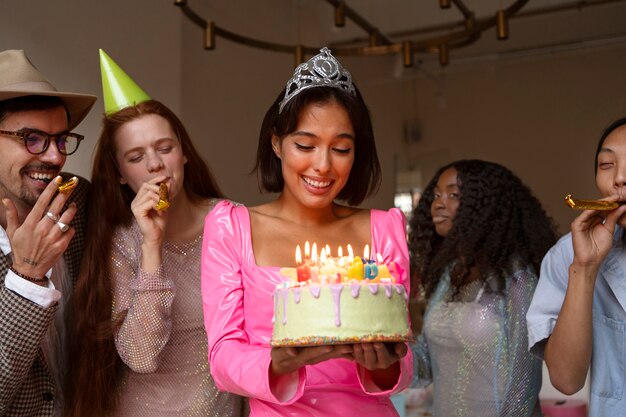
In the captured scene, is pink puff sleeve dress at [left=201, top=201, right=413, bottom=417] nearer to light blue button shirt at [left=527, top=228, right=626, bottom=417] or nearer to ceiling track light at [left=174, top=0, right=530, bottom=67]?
light blue button shirt at [left=527, top=228, right=626, bottom=417]

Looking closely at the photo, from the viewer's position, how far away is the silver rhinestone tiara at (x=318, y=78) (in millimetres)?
1914

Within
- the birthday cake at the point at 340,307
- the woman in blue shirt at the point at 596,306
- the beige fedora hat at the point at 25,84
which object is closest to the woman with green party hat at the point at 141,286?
the beige fedora hat at the point at 25,84

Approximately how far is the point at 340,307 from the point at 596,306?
99 centimetres

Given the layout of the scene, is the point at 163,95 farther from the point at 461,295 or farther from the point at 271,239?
the point at 271,239

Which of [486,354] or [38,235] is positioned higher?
[38,235]

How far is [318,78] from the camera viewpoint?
193 cm

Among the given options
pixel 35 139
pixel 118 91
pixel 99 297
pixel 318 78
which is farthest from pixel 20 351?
pixel 318 78

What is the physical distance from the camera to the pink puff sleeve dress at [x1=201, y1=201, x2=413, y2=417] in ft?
5.43

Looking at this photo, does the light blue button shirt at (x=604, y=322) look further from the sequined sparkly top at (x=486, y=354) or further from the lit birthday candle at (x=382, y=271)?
the lit birthday candle at (x=382, y=271)

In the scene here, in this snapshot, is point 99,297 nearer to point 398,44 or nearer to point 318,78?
point 318,78

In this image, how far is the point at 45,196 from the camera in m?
2.04

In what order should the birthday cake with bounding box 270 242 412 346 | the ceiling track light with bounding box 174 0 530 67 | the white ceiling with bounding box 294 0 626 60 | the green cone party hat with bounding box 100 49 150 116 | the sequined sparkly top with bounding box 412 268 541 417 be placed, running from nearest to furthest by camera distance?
the birthday cake with bounding box 270 242 412 346 < the green cone party hat with bounding box 100 49 150 116 < the sequined sparkly top with bounding box 412 268 541 417 < the ceiling track light with bounding box 174 0 530 67 < the white ceiling with bounding box 294 0 626 60


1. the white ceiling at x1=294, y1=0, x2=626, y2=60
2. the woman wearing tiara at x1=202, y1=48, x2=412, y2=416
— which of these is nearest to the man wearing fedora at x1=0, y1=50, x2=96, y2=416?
the woman wearing tiara at x1=202, y1=48, x2=412, y2=416

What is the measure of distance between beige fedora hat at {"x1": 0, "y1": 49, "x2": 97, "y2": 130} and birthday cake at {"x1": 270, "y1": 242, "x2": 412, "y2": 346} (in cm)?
104
